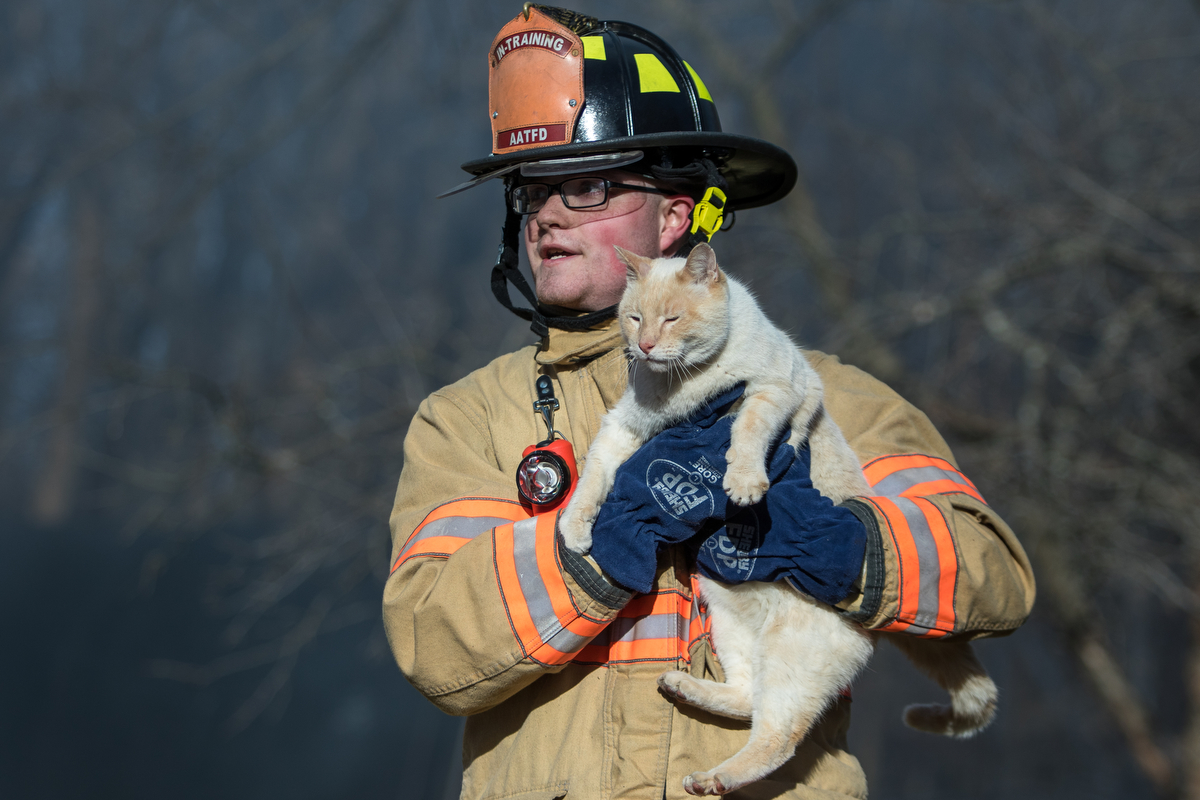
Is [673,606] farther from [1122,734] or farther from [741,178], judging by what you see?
[1122,734]

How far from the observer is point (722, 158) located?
275 centimetres

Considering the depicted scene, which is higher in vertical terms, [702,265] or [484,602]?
[702,265]

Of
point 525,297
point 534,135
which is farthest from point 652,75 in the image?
point 525,297

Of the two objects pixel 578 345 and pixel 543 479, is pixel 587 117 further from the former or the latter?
pixel 543 479

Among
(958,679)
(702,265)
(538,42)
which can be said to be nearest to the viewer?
(702,265)

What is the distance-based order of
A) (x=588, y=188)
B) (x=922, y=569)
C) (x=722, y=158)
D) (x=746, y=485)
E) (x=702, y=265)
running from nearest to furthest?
(x=746, y=485) < (x=922, y=569) < (x=702, y=265) < (x=588, y=188) < (x=722, y=158)

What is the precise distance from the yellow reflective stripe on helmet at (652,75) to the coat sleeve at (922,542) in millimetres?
1212

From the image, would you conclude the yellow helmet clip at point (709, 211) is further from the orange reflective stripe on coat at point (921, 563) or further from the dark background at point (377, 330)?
the dark background at point (377, 330)

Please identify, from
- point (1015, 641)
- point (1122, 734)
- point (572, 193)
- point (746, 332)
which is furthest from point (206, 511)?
point (1015, 641)

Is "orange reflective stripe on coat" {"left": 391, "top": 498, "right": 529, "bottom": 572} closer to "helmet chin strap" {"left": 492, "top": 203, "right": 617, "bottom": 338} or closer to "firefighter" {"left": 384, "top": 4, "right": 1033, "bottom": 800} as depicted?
"firefighter" {"left": 384, "top": 4, "right": 1033, "bottom": 800}

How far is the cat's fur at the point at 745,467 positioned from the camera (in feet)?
5.97

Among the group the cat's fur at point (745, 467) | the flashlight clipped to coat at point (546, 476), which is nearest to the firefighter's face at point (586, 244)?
the cat's fur at point (745, 467)

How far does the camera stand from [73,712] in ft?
14.9

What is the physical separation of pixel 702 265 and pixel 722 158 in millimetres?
978
